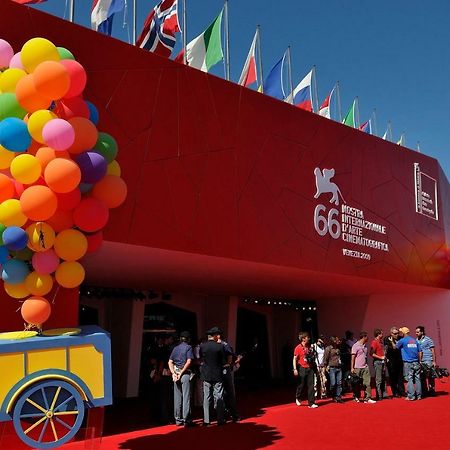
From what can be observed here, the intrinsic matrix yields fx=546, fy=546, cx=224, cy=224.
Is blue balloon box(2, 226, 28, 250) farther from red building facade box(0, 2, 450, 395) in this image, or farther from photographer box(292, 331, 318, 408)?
photographer box(292, 331, 318, 408)

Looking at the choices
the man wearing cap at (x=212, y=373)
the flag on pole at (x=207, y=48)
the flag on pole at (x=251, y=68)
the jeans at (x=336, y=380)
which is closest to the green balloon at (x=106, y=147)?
the man wearing cap at (x=212, y=373)

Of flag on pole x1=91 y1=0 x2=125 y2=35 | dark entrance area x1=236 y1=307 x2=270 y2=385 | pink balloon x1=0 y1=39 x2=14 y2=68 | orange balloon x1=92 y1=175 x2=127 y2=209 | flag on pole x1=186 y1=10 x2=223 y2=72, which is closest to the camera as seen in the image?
orange balloon x1=92 y1=175 x2=127 y2=209

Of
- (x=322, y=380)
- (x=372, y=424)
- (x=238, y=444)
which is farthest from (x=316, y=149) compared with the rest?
(x=238, y=444)

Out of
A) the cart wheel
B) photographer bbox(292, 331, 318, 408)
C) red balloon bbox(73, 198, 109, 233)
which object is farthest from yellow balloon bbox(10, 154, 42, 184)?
photographer bbox(292, 331, 318, 408)

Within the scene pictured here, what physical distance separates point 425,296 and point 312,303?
388cm

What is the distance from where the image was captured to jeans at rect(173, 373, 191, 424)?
851cm

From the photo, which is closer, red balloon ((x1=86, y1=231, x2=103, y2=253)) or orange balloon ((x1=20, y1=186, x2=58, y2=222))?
orange balloon ((x1=20, y1=186, x2=58, y2=222))

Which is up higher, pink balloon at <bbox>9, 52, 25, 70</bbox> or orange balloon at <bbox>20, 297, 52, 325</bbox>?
pink balloon at <bbox>9, 52, 25, 70</bbox>

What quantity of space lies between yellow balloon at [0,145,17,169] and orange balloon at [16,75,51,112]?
1.65ft

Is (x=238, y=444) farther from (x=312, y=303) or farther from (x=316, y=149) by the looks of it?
(x=312, y=303)

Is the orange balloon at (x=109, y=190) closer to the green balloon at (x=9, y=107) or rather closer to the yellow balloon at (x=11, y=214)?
the yellow balloon at (x=11, y=214)

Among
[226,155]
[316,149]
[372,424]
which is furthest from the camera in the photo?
A: [316,149]

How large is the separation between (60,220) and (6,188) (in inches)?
24.0

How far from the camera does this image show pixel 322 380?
40.2 feet
